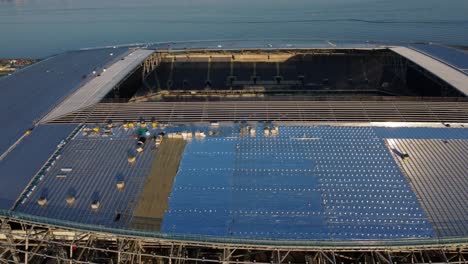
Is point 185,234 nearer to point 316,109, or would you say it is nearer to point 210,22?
point 316,109

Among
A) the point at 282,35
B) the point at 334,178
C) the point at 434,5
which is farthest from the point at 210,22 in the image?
the point at 334,178

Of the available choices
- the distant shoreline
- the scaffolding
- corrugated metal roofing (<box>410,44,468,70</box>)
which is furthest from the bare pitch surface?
the distant shoreline

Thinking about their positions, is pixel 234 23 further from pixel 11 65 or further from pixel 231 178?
pixel 231 178

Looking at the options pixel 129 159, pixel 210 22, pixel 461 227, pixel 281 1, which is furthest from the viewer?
pixel 281 1

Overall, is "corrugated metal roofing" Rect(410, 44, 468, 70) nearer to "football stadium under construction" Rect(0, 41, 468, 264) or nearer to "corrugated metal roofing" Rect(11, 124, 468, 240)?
"football stadium under construction" Rect(0, 41, 468, 264)

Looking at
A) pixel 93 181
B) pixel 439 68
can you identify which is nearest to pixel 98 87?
pixel 93 181

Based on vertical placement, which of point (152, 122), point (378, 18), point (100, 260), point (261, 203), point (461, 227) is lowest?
point (100, 260)
